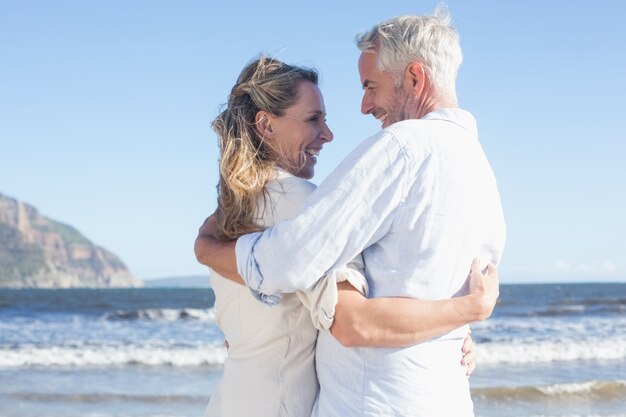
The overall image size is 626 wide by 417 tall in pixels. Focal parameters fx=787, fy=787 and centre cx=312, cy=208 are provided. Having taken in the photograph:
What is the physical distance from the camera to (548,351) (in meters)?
11.6

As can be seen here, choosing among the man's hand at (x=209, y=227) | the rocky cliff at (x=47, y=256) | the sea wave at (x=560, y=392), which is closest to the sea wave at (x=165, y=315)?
the sea wave at (x=560, y=392)

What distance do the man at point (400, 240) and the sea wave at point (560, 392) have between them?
614 cm

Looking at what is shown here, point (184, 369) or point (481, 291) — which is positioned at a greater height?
point (481, 291)

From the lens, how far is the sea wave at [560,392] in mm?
7758

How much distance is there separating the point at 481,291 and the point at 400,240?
0.80ft

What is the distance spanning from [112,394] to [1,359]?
380 cm

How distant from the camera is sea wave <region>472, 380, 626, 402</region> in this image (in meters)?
7.76

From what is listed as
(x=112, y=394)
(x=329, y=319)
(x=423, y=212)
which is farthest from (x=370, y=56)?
(x=112, y=394)

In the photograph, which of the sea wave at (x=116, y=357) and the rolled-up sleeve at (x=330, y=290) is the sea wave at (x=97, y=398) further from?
the rolled-up sleeve at (x=330, y=290)

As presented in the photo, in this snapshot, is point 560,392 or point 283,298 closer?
point 283,298

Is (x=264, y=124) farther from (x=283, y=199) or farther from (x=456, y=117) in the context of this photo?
(x=456, y=117)

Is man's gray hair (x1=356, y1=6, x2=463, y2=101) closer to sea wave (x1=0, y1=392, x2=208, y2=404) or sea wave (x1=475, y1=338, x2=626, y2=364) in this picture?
sea wave (x1=0, y1=392, x2=208, y2=404)

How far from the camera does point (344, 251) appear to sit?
5.59 ft

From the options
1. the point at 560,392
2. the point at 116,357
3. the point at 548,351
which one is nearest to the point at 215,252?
the point at 560,392
